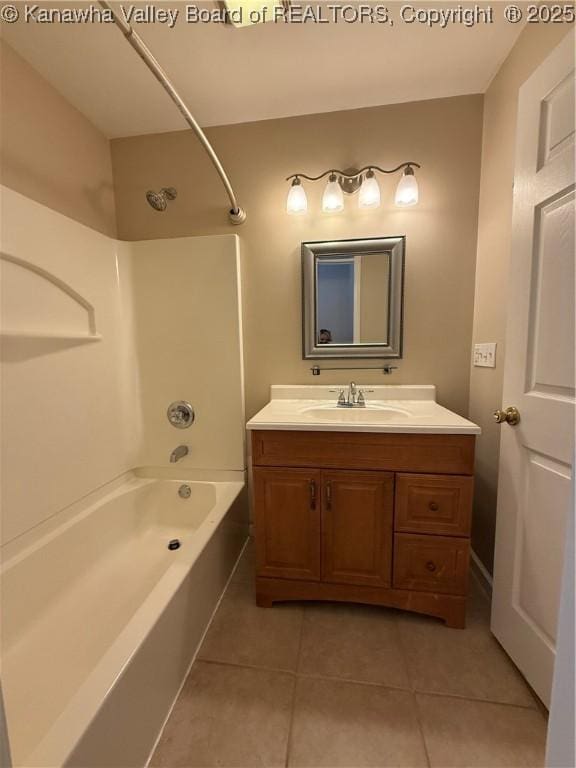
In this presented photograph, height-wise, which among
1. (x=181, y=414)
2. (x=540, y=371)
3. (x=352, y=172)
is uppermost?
(x=352, y=172)

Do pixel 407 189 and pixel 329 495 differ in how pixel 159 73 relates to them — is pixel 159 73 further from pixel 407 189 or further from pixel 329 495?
pixel 329 495

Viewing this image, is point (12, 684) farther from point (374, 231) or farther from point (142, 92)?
point (142, 92)

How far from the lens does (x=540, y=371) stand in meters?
0.93

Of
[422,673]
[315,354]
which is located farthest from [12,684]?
→ [315,354]

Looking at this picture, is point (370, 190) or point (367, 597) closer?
point (367, 597)

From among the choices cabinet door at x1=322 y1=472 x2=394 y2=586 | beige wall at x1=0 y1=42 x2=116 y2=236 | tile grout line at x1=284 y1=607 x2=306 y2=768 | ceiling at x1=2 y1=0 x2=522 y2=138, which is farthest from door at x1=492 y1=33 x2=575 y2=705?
beige wall at x1=0 y1=42 x2=116 y2=236

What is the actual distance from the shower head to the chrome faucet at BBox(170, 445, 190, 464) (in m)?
1.24

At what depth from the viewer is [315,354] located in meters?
1.64

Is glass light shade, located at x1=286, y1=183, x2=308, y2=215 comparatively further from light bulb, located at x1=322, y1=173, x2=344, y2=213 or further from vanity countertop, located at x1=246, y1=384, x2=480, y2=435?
vanity countertop, located at x1=246, y1=384, x2=480, y2=435

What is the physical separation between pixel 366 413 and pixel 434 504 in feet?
1.61

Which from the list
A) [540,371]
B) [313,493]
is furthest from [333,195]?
[313,493]

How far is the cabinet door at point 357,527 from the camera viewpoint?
3.95 ft

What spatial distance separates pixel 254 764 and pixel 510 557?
1.00m

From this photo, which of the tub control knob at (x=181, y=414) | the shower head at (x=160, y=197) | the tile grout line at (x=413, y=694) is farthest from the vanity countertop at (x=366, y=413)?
the shower head at (x=160, y=197)
